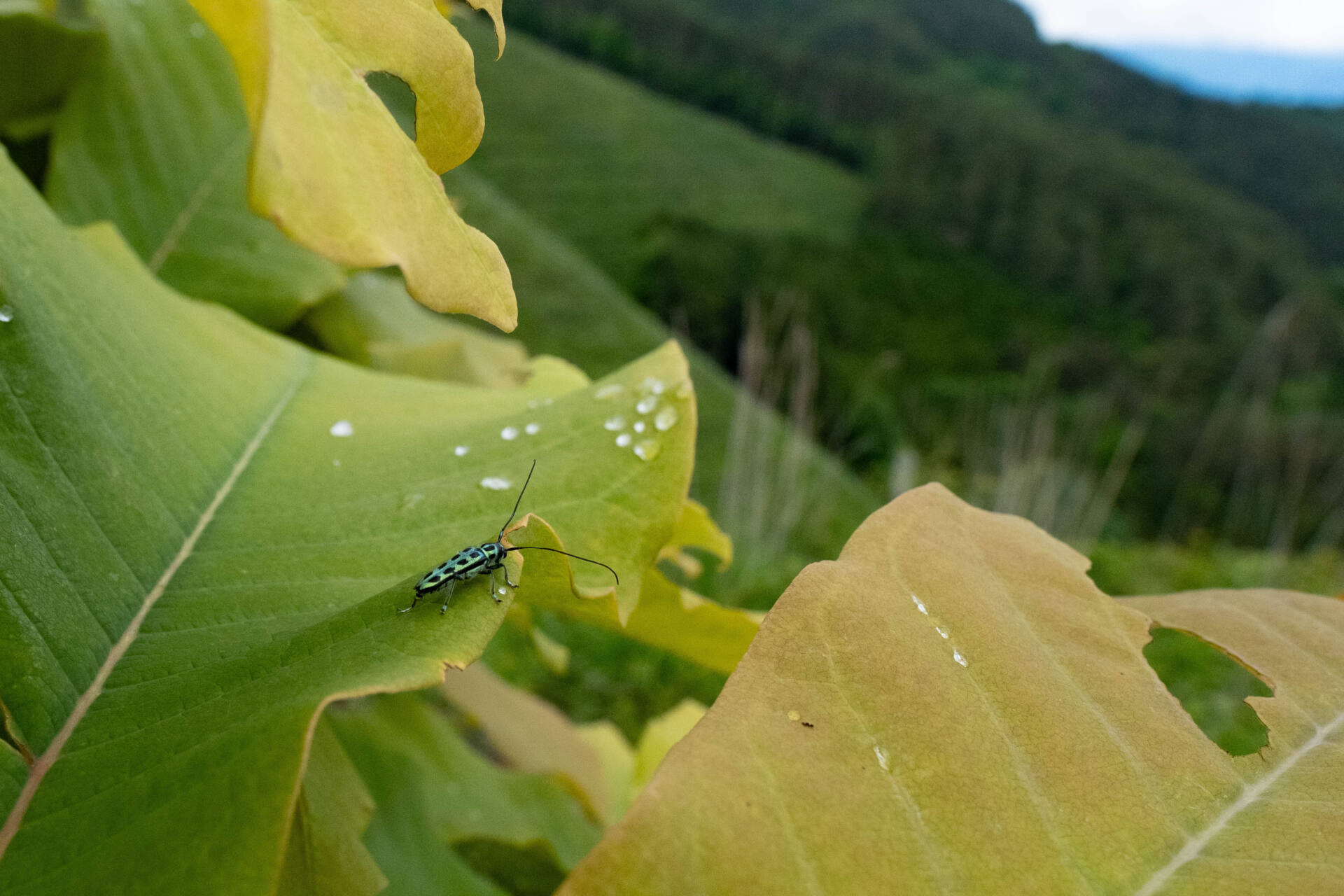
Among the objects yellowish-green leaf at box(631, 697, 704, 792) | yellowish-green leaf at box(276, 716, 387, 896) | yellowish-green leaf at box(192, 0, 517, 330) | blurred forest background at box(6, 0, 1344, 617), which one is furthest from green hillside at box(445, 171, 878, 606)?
yellowish-green leaf at box(192, 0, 517, 330)

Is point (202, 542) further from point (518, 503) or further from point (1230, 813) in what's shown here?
point (1230, 813)

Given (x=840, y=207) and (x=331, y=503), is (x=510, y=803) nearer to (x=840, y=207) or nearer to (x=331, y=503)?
(x=331, y=503)

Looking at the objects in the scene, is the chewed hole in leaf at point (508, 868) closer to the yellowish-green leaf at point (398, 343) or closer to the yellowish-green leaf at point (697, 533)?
the yellowish-green leaf at point (398, 343)

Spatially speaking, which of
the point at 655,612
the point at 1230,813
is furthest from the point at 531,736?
the point at 1230,813

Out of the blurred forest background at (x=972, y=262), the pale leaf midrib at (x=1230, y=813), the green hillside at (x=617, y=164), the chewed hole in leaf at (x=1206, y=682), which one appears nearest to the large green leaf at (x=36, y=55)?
the pale leaf midrib at (x=1230, y=813)

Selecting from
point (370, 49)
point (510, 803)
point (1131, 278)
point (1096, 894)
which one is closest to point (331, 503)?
point (370, 49)

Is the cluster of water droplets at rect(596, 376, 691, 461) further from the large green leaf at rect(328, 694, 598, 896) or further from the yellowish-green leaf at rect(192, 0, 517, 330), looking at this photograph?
the large green leaf at rect(328, 694, 598, 896)
